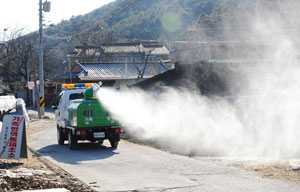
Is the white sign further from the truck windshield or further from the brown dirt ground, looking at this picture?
the brown dirt ground

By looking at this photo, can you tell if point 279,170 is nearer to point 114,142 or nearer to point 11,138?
point 114,142

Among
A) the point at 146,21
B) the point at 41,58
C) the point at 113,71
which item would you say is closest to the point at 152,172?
the point at 41,58

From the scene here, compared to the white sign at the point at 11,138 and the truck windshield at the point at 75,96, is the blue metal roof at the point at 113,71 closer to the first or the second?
the truck windshield at the point at 75,96

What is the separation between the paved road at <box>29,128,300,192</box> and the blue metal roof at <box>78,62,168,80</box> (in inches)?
1651

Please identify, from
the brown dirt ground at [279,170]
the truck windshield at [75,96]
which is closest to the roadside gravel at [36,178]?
the brown dirt ground at [279,170]

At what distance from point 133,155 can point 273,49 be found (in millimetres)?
20809

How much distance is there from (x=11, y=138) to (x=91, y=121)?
3464 millimetres

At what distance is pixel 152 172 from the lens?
11.9 meters

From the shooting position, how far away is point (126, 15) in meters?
92.0

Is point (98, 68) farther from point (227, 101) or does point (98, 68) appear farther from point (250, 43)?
point (227, 101)

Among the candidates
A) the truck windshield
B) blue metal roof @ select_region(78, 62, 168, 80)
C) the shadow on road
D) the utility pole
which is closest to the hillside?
blue metal roof @ select_region(78, 62, 168, 80)

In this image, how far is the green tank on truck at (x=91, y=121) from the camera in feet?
54.9

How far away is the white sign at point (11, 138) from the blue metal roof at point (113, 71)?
4365 cm

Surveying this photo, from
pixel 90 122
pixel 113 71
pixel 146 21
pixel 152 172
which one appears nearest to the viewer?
pixel 152 172
